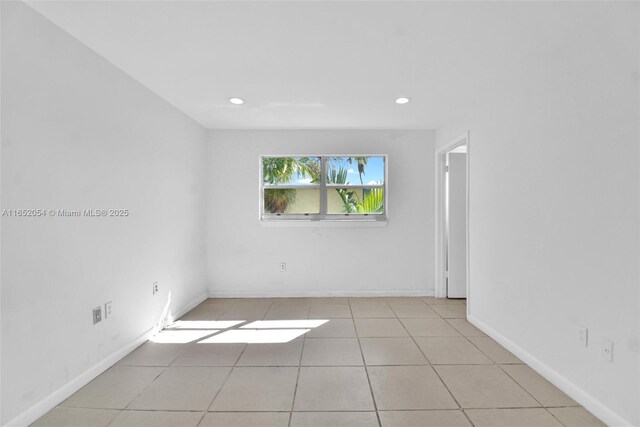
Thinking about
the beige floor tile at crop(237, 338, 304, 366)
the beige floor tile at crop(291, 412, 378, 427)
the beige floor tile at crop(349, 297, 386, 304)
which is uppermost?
the beige floor tile at crop(291, 412, 378, 427)

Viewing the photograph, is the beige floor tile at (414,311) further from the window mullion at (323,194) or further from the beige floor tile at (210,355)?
the beige floor tile at (210,355)

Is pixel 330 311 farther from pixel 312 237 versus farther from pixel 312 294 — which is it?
pixel 312 237

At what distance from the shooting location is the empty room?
1.80 meters

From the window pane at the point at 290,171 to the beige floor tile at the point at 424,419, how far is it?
3161 millimetres

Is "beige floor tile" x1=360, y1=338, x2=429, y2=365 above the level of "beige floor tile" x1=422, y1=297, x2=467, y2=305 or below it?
above

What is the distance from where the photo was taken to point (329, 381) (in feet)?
7.45

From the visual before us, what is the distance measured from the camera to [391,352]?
2.74 m

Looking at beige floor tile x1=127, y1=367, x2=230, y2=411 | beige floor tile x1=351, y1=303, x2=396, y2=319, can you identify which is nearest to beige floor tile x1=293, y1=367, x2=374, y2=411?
beige floor tile x1=127, y1=367, x2=230, y2=411

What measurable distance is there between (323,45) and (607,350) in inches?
100

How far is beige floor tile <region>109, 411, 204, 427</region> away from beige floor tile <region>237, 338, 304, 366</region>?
0.66 metres

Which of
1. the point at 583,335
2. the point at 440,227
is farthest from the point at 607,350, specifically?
the point at 440,227

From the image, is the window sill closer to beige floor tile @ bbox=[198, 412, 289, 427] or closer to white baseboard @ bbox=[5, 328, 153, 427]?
white baseboard @ bbox=[5, 328, 153, 427]

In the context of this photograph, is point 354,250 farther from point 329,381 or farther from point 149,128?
point 149,128

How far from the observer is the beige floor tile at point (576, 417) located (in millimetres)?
1794
